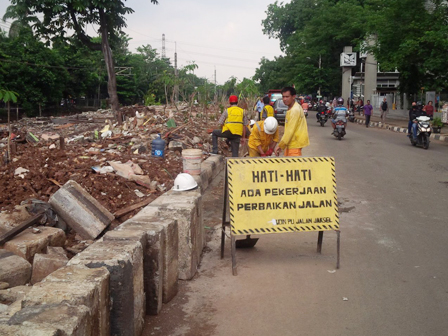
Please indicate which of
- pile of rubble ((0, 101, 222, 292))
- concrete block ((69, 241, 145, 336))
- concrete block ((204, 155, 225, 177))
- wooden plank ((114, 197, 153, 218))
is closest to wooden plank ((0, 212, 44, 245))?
pile of rubble ((0, 101, 222, 292))

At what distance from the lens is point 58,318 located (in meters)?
2.33

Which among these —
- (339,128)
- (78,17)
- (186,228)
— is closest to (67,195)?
(186,228)

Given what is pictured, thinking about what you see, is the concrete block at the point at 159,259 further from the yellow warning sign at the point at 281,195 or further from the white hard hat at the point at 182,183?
the white hard hat at the point at 182,183

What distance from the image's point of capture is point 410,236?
5891 millimetres

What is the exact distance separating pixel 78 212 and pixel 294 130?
309cm

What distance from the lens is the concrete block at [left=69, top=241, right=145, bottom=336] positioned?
3.11 m

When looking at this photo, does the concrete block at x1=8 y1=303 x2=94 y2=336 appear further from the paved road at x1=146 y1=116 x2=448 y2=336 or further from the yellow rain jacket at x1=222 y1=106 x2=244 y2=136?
the yellow rain jacket at x1=222 y1=106 x2=244 y2=136

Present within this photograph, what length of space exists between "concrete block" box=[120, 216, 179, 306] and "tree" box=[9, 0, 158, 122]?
19.3m

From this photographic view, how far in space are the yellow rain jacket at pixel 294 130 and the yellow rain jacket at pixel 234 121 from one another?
369cm

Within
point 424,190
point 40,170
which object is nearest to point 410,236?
point 424,190

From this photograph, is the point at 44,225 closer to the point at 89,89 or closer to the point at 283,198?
the point at 283,198

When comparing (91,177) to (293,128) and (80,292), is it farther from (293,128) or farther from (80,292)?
(80,292)

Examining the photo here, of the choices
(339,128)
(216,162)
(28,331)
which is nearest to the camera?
(28,331)

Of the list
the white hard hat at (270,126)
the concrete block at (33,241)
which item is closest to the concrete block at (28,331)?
the concrete block at (33,241)
